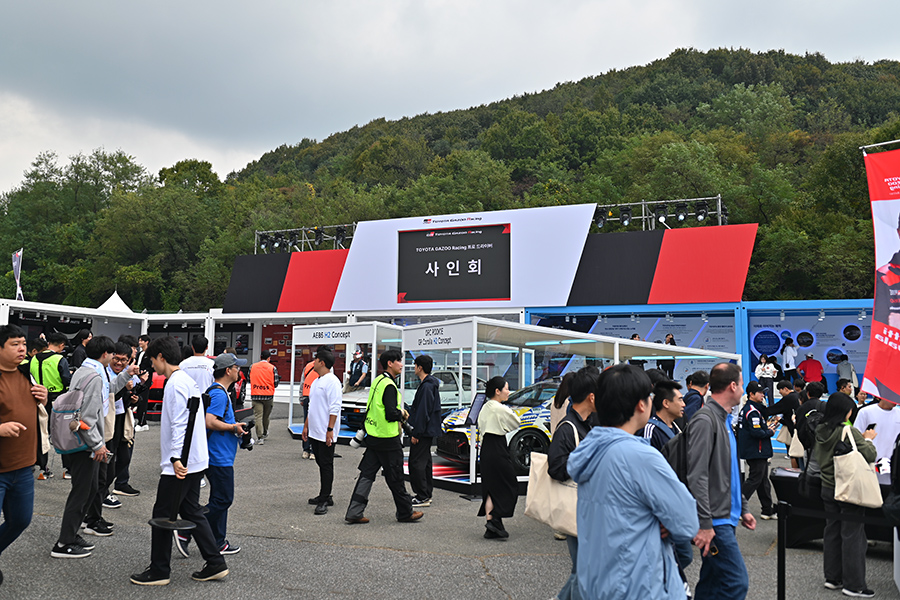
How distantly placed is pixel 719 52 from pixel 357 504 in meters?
67.2

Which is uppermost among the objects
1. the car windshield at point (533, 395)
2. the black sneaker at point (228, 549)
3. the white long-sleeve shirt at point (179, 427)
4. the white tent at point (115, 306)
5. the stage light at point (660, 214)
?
the stage light at point (660, 214)

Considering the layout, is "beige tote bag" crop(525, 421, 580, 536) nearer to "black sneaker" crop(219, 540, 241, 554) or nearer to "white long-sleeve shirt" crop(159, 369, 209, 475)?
"white long-sleeve shirt" crop(159, 369, 209, 475)

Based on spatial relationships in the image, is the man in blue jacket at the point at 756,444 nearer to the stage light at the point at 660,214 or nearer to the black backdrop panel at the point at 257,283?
the stage light at the point at 660,214

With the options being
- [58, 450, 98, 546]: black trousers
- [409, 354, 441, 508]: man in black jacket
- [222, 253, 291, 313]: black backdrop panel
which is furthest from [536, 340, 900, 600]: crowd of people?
[222, 253, 291, 313]: black backdrop panel

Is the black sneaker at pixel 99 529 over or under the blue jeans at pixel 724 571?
under

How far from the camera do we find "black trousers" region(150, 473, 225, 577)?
4539mm

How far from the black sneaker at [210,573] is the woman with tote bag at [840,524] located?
4.47 metres

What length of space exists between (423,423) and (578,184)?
34203 mm

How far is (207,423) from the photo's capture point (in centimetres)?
507

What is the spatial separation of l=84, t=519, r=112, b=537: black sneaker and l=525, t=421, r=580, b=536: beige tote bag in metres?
3.79

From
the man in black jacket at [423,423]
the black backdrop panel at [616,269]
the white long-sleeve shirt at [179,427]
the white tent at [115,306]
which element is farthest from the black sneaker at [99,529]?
the white tent at [115,306]

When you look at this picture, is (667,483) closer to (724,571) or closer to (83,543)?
(724,571)

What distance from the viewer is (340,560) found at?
5.41 meters

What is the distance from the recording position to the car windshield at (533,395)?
1037cm
